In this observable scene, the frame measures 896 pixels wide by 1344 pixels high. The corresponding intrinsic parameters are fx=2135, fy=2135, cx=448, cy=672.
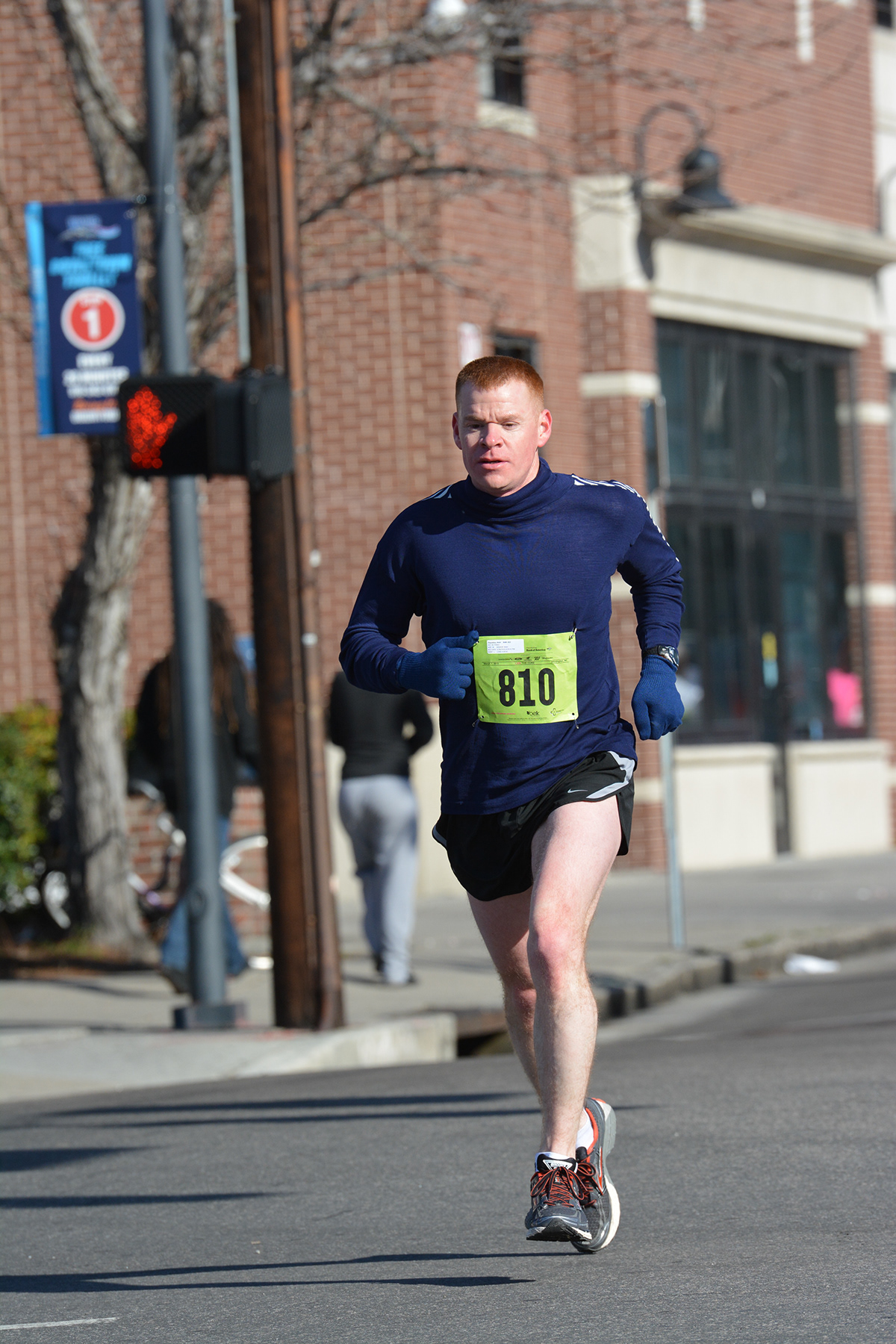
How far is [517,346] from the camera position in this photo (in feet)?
61.6

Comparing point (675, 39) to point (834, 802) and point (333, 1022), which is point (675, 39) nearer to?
point (834, 802)

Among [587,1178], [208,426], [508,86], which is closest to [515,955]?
[587,1178]

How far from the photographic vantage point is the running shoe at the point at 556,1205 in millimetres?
4699

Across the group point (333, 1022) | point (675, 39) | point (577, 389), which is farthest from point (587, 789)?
point (675, 39)

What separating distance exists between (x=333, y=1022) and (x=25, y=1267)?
179 inches

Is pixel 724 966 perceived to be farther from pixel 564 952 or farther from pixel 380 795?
pixel 564 952

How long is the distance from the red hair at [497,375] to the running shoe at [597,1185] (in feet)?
5.63

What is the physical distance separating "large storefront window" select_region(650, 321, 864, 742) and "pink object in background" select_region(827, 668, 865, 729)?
0.06ft

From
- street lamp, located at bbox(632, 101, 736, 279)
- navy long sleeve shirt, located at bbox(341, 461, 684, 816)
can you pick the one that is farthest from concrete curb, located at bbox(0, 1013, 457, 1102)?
street lamp, located at bbox(632, 101, 736, 279)

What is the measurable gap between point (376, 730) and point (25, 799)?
2.84m

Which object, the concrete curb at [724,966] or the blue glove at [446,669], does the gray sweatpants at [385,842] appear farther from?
the blue glove at [446,669]

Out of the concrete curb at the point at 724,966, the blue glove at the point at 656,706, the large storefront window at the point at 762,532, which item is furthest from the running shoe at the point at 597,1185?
the large storefront window at the point at 762,532

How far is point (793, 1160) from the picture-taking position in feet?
20.3

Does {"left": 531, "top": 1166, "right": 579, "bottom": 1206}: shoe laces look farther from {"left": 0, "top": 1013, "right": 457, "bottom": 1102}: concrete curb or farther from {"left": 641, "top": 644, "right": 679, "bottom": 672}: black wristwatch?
{"left": 0, "top": 1013, "right": 457, "bottom": 1102}: concrete curb
